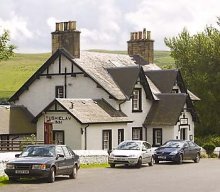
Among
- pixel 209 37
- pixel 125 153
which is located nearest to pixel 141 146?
pixel 125 153

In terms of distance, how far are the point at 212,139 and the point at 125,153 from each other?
91.5ft

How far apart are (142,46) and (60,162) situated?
37608 millimetres

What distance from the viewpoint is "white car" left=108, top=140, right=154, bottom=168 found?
3459 centimetres

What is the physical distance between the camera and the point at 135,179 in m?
27.3

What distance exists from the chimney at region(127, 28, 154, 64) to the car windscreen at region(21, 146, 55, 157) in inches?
1429

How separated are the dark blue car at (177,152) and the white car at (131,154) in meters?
3.76

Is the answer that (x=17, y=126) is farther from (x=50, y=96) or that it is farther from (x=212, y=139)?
(x=212, y=139)

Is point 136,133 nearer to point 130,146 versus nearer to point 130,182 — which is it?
point 130,146

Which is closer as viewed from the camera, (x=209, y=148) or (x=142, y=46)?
(x=209, y=148)

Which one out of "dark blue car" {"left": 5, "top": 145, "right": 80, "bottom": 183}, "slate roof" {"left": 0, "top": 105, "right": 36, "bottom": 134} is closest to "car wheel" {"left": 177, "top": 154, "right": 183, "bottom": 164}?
"dark blue car" {"left": 5, "top": 145, "right": 80, "bottom": 183}

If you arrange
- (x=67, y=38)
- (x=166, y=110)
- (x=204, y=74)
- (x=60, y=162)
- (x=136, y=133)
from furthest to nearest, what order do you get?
1. (x=204, y=74)
2. (x=67, y=38)
3. (x=166, y=110)
4. (x=136, y=133)
5. (x=60, y=162)

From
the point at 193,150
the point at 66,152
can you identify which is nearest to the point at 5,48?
the point at 66,152

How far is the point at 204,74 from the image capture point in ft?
222

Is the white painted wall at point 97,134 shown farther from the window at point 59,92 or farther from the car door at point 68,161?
the car door at point 68,161
